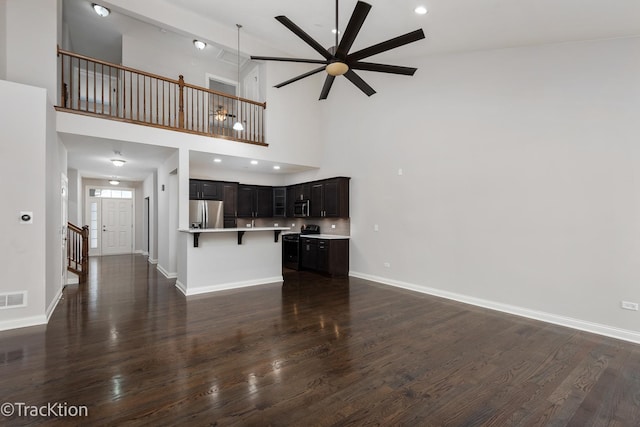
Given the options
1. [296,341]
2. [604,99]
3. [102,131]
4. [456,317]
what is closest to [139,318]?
[296,341]

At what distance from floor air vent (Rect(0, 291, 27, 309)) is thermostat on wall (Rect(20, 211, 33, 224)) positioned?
0.84 metres

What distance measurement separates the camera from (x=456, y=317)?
3959 mm

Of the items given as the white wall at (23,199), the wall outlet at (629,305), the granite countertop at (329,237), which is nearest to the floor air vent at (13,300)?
the white wall at (23,199)

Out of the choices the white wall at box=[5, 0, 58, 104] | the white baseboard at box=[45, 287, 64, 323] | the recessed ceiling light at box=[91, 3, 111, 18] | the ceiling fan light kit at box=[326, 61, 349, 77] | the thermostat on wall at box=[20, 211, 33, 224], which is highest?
the recessed ceiling light at box=[91, 3, 111, 18]

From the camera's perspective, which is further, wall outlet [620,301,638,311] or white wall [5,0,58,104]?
white wall [5,0,58,104]

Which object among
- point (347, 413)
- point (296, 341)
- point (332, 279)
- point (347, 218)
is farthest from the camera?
point (347, 218)

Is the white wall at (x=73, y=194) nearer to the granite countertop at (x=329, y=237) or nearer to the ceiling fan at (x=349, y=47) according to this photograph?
the granite countertop at (x=329, y=237)

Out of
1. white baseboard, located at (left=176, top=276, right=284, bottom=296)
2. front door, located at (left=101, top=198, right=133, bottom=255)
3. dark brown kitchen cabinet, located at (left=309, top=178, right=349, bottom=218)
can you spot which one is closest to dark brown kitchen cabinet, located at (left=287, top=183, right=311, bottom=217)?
dark brown kitchen cabinet, located at (left=309, top=178, right=349, bottom=218)

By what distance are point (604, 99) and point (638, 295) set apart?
2258 millimetres

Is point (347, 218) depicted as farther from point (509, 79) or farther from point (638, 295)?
point (638, 295)

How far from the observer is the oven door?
293 inches

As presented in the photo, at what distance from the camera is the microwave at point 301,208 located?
760 cm

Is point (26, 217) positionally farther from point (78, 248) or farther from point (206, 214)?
point (206, 214)

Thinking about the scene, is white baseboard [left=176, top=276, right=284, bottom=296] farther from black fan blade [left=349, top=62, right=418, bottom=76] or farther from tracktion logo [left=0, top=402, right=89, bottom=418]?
black fan blade [left=349, top=62, right=418, bottom=76]
